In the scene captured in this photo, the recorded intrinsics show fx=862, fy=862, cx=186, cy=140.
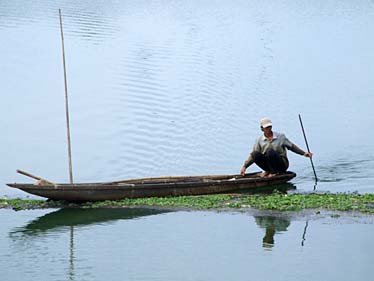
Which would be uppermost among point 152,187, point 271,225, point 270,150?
point 270,150

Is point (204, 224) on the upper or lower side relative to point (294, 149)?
lower

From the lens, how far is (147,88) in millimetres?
25125

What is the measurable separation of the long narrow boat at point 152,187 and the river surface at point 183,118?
370 millimetres

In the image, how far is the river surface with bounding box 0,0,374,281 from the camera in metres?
11.0

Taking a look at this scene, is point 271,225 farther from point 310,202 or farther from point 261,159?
point 261,159

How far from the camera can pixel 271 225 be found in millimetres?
12070

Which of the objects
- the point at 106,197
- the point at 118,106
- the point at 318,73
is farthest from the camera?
the point at 318,73

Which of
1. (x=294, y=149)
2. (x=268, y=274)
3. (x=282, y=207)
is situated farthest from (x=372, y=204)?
(x=268, y=274)

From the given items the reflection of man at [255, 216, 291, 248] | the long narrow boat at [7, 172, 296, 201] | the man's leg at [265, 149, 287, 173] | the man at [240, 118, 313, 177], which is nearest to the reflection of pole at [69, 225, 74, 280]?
the long narrow boat at [7, 172, 296, 201]

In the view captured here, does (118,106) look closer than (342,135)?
No

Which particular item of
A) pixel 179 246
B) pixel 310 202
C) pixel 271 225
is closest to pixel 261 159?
pixel 310 202

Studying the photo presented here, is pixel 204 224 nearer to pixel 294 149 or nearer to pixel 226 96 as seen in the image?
pixel 294 149

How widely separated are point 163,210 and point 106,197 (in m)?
0.96

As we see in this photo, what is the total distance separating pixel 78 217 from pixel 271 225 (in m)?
2.93
